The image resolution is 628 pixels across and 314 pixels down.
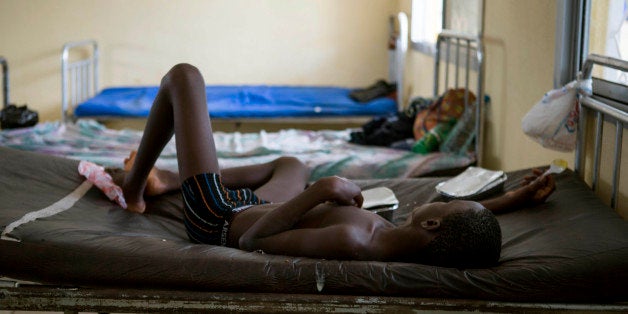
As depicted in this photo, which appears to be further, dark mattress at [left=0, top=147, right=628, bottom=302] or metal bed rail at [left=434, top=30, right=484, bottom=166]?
metal bed rail at [left=434, top=30, right=484, bottom=166]

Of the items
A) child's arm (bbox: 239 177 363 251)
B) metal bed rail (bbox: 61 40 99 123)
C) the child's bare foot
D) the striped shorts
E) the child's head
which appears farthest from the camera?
metal bed rail (bbox: 61 40 99 123)

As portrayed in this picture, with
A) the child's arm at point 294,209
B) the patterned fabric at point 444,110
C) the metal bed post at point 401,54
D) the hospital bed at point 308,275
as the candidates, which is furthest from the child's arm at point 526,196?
the metal bed post at point 401,54

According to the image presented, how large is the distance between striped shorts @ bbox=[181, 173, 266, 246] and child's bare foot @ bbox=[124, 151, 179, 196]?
0.43 metres

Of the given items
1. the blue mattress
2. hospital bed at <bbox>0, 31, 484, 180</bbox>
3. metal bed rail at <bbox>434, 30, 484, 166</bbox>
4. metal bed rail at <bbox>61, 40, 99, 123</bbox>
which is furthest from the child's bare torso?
metal bed rail at <bbox>61, 40, 99, 123</bbox>

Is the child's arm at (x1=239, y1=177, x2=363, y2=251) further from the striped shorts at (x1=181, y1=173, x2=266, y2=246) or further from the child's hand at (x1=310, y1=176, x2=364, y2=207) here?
the striped shorts at (x1=181, y1=173, x2=266, y2=246)

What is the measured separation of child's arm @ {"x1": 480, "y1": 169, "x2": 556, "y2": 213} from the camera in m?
2.39

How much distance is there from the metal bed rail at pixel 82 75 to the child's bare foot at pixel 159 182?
3.62 metres

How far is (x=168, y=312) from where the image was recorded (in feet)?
6.19

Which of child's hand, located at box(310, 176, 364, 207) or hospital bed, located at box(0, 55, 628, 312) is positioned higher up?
child's hand, located at box(310, 176, 364, 207)

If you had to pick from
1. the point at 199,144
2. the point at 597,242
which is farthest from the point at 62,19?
the point at 597,242

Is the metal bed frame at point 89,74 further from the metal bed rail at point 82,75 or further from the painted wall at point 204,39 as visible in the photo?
the painted wall at point 204,39

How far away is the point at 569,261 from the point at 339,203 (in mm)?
641

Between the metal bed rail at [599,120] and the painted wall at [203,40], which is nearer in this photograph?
the metal bed rail at [599,120]

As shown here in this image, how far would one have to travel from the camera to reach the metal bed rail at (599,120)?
2.25 meters
